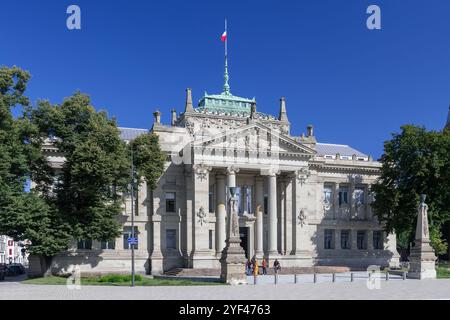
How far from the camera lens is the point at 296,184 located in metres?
60.3

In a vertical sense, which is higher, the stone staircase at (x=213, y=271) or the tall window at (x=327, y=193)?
the tall window at (x=327, y=193)

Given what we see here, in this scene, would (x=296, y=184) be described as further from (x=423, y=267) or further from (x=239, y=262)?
(x=239, y=262)

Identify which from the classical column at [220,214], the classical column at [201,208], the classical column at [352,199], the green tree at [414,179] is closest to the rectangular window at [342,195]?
the classical column at [352,199]

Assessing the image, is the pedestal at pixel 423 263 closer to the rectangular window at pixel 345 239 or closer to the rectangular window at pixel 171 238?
the rectangular window at pixel 345 239

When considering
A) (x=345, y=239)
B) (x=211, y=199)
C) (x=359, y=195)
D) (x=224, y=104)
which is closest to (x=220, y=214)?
(x=211, y=199)

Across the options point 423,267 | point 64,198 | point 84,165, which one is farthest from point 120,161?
point 423,267

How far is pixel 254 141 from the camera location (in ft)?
190

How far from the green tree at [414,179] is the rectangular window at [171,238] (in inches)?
931

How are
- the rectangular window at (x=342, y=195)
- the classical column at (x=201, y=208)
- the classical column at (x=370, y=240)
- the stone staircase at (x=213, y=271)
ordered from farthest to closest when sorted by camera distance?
the rectangular window at (x=342, y=195)
the classical column at (x=370, y=240)
the classical column at (x=201, y=208)
the stone staircase at (x=213, y=271)

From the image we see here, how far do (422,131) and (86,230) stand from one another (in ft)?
123

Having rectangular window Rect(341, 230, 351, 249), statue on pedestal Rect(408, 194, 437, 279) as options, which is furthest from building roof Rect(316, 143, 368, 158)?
statue on pedestal Rect(408, 194, 437, 279)

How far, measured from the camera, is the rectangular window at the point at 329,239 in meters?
65.8

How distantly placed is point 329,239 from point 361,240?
4842 millimetres

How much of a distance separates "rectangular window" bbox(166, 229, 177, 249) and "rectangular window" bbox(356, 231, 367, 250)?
2452cm
